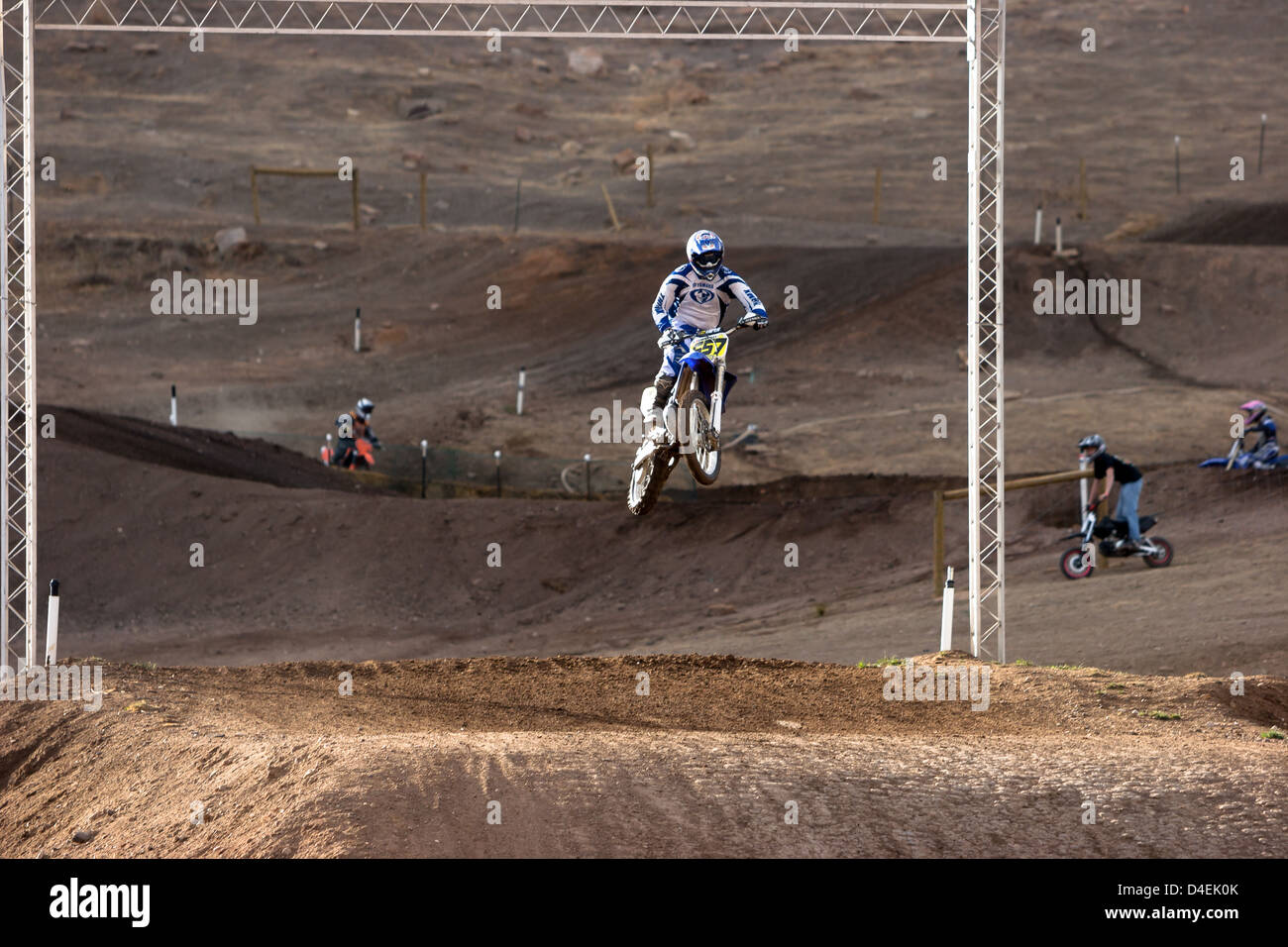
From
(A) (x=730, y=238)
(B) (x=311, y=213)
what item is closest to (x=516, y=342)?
(A) (x=730, y=238)

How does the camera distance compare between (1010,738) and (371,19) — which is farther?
(371,19)

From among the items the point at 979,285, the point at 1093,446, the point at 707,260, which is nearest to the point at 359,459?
the point at 1093,446

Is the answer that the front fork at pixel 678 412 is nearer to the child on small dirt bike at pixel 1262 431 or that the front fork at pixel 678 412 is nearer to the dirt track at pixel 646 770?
the dirt track at pixel 646 770

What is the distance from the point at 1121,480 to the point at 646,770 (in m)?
11.3

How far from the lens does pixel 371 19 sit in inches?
2223

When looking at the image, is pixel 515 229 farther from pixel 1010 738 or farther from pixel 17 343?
Result: pixel 1010 738

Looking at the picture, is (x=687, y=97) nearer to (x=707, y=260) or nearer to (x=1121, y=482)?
(x=1121, y=482)

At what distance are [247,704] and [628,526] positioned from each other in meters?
10.6

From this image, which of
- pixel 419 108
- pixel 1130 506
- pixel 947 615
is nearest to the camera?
pixel 947 615

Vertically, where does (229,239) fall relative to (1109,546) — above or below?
above

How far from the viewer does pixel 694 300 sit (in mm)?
11664

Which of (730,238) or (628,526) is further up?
(730,238)

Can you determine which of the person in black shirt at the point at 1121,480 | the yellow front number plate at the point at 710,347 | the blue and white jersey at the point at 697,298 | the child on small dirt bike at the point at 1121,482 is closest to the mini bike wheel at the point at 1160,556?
the child on small dirt bike at the point at 1121,482

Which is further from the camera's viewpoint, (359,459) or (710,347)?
(359,459)
